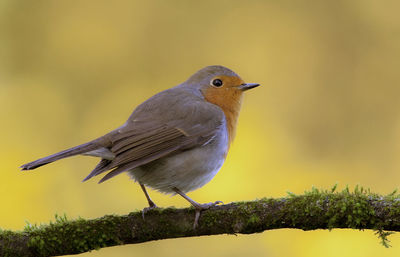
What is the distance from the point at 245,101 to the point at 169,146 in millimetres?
3258

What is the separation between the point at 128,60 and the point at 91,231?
180 inches

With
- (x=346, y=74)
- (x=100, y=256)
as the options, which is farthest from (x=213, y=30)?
(x=100, y=256)

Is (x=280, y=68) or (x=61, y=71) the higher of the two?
(x=280, y=68)

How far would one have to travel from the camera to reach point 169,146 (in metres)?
4.59

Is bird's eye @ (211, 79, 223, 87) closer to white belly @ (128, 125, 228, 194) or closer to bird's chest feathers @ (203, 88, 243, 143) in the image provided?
bird's chest feathers @ (203, 88, 243, 143)

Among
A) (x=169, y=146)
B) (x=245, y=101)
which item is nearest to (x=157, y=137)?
(x=169, y=146)

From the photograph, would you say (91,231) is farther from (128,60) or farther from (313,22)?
(313,22)

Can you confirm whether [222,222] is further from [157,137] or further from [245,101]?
[245,101]

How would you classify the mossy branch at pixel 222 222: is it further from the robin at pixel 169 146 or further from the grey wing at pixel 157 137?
the grey wing at pixel 157 137

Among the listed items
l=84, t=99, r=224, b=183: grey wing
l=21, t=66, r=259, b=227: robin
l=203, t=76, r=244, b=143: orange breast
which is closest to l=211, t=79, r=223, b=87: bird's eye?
l=203, t=76, r=244, b=143: orange breast

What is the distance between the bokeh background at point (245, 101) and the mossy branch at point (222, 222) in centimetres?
267

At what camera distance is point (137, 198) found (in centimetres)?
736

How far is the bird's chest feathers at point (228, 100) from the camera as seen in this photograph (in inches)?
212

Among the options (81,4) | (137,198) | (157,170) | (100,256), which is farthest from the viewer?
(81,4)
